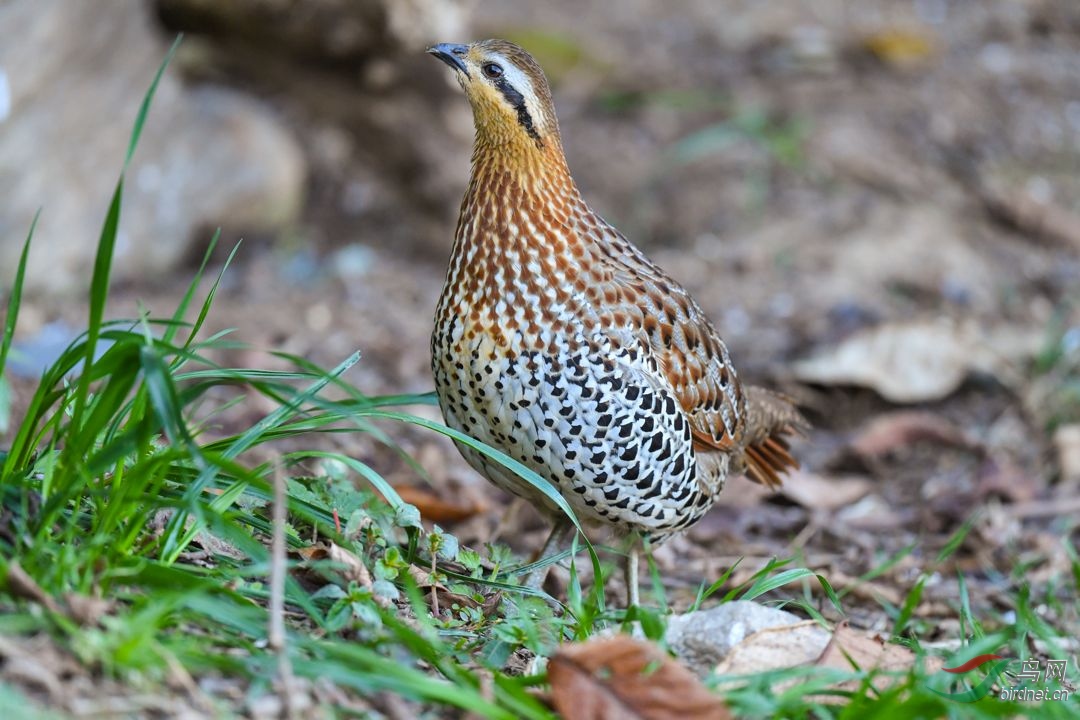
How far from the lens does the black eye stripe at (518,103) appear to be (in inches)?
142

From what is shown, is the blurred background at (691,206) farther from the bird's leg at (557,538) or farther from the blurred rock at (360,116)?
the bird's leg at (557,538)

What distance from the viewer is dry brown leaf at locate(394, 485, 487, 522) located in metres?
4.58

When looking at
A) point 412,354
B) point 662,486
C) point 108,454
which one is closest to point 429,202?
point 412,354

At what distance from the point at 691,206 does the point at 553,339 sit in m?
4.52

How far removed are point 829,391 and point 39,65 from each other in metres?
4.09

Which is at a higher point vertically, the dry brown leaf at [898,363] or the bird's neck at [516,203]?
the bird's neck at [516,203]

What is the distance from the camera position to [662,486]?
371 cm

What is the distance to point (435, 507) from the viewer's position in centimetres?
459

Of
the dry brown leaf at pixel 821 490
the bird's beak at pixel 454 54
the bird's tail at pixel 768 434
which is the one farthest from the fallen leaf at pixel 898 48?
the bird's beak at pixel 454 54

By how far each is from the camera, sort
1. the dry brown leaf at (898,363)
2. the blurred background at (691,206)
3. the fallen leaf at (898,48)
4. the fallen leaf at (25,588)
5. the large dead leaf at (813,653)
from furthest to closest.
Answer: the fallen leaf at (898,48) < the dry brown leaf at (898,363) < the blurred background at (691,206) < the large dead leaf at (813,653) < the fallen leaf at (25,588)

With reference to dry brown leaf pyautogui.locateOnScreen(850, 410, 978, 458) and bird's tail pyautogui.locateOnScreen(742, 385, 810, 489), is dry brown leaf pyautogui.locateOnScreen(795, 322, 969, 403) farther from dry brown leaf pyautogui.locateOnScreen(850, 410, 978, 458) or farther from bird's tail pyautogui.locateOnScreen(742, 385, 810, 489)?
bird's tail pyautogui.locateOnScreen(742, 385, 810, 489)

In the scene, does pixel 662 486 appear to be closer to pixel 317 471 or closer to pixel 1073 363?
pixel 317 471

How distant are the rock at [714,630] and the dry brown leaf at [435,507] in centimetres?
168

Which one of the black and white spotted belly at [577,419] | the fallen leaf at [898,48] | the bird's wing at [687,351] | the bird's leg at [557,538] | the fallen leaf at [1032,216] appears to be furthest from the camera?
the fallen leaf at [898,48]
